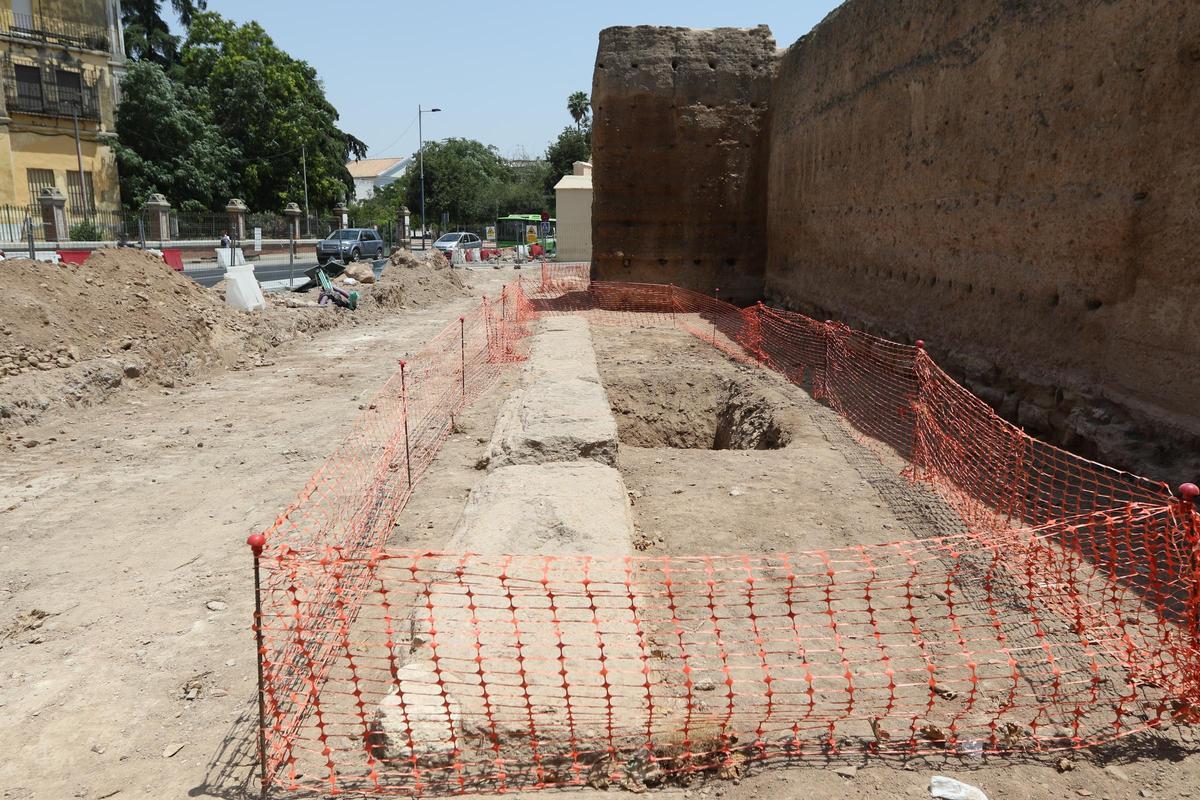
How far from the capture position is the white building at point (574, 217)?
1437 inches

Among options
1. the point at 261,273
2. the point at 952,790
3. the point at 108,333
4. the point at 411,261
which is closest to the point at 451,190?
the point at 261,273

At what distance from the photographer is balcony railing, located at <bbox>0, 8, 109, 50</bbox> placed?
32531 millimetres

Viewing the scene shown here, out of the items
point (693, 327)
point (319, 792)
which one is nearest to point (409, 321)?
point (693, 327)

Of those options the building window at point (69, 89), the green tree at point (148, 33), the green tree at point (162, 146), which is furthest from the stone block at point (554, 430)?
the green tree at point (148, 33)

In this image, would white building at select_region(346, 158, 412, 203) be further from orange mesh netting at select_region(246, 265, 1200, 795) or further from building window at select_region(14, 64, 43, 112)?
orange mesh netting at select_region(246, 265, 1200, 795)

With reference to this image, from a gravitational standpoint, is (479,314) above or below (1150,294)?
below

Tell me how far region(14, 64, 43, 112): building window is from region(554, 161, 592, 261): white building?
20.8 meters

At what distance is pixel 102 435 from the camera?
28.8 feet

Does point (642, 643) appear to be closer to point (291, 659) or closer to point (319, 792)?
point (319, 792)

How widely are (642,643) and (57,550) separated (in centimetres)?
454

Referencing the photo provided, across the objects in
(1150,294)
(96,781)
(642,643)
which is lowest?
(96,781)

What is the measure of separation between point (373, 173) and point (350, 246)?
255 feet

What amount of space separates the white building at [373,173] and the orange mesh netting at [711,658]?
97.3 metres

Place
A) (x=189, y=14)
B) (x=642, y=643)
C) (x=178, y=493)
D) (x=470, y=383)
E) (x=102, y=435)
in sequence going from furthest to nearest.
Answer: (x=189, y=14) < (x=470, y=383) < (x=102, y=435) < (x=178, y=493) < (x=642, y=643)
